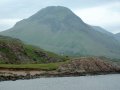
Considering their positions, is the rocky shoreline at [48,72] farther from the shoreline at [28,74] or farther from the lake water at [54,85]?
the lake water at [54,85]

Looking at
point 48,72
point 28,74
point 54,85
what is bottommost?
point 54,85

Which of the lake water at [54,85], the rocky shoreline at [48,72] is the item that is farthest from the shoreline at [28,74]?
the lake water at [54,85]

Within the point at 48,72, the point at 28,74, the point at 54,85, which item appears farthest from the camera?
the point at 48,72

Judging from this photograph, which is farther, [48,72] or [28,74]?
[48,72]

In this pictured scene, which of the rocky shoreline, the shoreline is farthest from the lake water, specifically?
the rocky shoreline

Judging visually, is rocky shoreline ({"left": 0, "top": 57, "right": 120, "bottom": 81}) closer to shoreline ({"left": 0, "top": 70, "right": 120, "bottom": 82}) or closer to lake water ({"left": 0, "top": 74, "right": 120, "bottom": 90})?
shoreline ({"left": 0, "top": 70, "right": 120, "bottom": 82})

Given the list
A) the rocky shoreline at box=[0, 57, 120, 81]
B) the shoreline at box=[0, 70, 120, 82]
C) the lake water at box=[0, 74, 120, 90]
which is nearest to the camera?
the lake water at box=[0, 74, 120, 90]

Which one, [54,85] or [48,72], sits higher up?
[48,72]

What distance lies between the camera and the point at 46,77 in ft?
553

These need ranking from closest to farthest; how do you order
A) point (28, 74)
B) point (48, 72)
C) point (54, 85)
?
point (54, 85) < point (28, 74) < point (48, 72)

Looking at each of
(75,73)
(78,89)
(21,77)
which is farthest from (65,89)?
(75,73)

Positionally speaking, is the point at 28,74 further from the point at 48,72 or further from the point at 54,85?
the point at 54,85

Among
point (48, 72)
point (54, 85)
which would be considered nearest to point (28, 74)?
point (48, 72)

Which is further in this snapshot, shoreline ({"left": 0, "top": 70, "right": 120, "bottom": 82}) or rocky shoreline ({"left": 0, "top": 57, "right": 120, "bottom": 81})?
rocky shoreline ({"left": 0, "top": 57, "right": 120, "bottom": 81})
